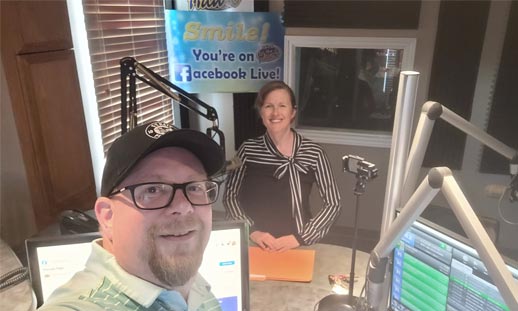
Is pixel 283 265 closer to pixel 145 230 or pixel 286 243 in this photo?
pixel 286 243

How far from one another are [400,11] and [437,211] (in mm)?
1476

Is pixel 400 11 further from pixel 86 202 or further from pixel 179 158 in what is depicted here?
pixel 179 158

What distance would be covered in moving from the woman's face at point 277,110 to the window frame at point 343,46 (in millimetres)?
1162

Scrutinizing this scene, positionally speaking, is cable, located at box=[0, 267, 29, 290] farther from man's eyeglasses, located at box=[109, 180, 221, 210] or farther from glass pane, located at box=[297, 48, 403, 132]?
glass pane, located at box=[297, 48, 403, 132]

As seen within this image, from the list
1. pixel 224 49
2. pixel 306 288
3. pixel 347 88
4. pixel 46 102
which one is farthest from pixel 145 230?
pixel 347 88

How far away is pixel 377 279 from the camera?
2.93 ft

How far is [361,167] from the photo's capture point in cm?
125

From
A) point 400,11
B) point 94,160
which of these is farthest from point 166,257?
point 400,11

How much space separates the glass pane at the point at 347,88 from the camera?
10.4ft

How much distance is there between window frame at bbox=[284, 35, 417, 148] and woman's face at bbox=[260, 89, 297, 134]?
1162mm

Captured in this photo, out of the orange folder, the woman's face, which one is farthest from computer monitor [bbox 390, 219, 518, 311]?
the woman's face

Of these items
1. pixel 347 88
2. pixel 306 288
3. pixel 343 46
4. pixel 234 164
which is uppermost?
pixel 343 46

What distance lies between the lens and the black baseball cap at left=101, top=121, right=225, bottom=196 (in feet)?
2.11

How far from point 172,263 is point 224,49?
2.73 meters
